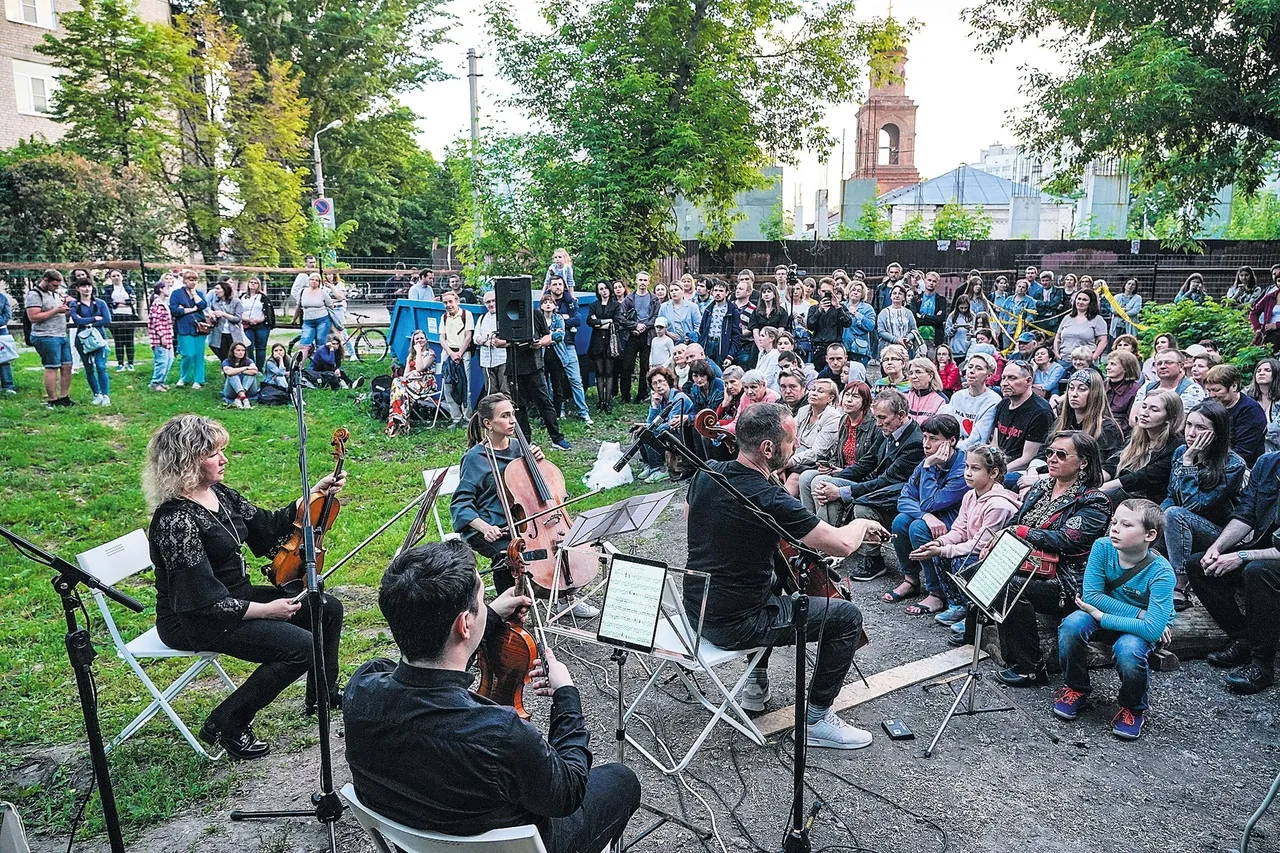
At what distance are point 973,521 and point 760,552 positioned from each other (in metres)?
1.98

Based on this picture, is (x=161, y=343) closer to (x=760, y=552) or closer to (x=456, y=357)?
(x=456, y=357)

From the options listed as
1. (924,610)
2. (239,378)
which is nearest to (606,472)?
(924,610)

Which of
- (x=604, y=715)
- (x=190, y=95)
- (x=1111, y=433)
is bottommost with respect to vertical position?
(x=604, y=715)

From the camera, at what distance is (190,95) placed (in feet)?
72.5

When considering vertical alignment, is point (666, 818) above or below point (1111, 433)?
below

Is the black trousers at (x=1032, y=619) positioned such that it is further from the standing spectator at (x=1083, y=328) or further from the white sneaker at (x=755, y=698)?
the standing spectator at (x=1083, y=328)

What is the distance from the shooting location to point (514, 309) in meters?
8.63

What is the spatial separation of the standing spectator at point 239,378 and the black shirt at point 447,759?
1045 cm

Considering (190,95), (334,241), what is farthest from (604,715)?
(334,241)

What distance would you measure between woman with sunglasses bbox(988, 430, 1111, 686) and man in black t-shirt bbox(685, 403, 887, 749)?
3.66 ft

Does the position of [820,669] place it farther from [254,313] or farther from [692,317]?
[254,313]

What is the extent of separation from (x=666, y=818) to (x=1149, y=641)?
240 cm

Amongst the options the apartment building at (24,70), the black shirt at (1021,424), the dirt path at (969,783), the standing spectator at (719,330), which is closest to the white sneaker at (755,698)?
the dirt path at (969,783)

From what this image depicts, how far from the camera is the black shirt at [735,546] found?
3818mm
